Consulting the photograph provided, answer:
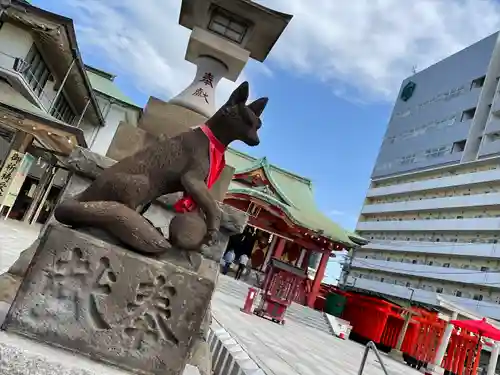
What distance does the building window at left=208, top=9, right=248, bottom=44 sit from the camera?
4.76m

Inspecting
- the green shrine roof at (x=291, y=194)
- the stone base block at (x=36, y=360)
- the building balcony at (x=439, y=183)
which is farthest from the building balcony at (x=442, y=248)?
the stone base block at (x=36, y=360)

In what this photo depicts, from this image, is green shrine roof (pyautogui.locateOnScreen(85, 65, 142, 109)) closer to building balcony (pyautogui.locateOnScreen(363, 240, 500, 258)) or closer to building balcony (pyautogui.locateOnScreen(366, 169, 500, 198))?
building balcony (pyautogui.locateOnScreen(363, 240, 500, 258))

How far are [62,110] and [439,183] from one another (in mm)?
35849

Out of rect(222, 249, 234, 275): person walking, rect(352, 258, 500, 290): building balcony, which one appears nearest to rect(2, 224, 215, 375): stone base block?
rect(222, 249, 234, 275): person walking

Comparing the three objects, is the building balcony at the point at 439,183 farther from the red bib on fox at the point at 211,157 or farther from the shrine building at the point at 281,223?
the red bib on fox at the point at 211,157

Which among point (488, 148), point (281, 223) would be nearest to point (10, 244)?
point (281, 223)

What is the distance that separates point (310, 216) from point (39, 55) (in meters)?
14.3

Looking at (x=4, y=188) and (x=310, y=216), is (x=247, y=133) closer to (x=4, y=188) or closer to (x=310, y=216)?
(x=4, y=188)

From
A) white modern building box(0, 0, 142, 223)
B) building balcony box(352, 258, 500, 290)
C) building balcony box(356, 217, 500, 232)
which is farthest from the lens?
building balcony box(356, 217, 500, 232)

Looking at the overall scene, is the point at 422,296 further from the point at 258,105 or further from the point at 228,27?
the point at 258,105

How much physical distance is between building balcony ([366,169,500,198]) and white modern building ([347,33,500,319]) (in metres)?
0.10

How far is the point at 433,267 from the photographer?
38000 millimetres

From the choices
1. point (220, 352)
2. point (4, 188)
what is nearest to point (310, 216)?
point (4, 188)

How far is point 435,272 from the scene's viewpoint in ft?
122
